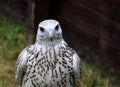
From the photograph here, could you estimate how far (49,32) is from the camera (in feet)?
15.4

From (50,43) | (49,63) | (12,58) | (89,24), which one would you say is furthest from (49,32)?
(12,58)

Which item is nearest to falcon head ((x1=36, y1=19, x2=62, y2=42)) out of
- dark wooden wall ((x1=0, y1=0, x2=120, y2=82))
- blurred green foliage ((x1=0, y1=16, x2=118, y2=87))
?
dark wooden wall ((x1=0, y1=0, x2=120, y2=82))

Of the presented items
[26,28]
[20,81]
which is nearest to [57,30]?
[20,81]

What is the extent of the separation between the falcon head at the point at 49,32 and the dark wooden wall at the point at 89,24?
185 centimetres

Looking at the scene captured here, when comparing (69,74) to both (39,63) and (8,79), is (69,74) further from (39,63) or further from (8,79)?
(8,79)

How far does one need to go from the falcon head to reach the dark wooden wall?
6.07ft

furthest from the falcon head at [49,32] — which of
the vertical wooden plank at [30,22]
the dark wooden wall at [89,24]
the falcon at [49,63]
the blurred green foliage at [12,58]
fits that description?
the vertical wooden plank at [30,22]

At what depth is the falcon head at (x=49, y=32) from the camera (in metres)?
4.70

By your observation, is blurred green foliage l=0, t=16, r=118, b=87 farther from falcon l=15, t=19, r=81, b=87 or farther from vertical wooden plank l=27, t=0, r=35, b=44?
falcon l=15, t=19, r=81, b=87

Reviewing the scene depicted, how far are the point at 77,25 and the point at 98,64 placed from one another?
558 millimetres

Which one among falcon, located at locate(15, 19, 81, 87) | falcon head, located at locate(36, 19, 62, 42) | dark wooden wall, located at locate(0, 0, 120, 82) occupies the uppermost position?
dark wooden wall, located at locate(0, 0, 120, 82)

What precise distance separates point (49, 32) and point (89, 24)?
2342 millimetres

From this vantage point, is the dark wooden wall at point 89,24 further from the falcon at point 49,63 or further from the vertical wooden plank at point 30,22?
the falcon at point 49,63

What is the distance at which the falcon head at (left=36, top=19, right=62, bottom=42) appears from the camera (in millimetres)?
4703
